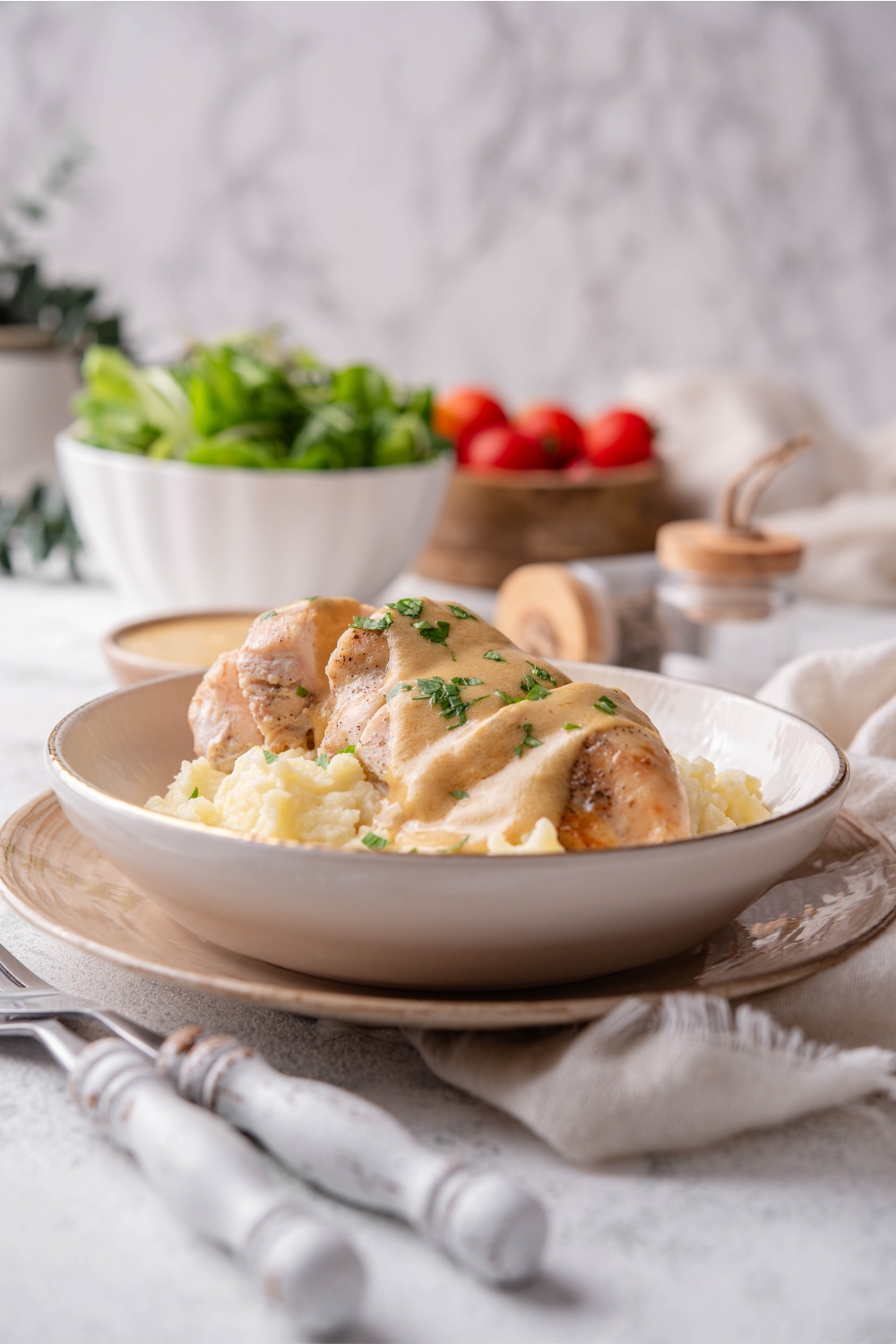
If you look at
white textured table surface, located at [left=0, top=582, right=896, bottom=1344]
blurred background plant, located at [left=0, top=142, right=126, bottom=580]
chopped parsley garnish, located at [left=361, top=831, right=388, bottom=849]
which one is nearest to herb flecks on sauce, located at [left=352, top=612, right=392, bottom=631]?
chopped parsley garnish, located at [left=361, top=831, right=388, bottom=849]

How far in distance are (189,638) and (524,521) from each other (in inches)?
54.3

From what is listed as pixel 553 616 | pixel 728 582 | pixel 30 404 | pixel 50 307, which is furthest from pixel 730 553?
pixel 50 307

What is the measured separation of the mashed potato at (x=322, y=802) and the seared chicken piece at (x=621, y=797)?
43mm

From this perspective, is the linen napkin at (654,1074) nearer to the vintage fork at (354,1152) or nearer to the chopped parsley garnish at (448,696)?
the vintage fork at (354,1152)

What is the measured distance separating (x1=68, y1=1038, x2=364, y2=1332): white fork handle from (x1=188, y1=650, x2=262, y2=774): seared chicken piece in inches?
18.4

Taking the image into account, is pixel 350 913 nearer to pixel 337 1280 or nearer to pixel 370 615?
pixel 337 1280

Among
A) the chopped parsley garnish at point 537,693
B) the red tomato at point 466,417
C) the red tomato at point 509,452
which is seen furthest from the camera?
the red tomato at point 466,417

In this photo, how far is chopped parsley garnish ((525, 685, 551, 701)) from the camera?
129 cm

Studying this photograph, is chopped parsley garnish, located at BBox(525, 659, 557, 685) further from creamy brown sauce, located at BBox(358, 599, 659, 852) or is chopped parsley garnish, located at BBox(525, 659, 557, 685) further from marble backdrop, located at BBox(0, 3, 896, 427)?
marble backdrop, located at BBox(0, 3, 896, 427)

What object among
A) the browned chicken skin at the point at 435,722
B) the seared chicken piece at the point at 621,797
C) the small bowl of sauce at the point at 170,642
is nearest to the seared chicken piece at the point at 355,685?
the browned chicken skin at the point at 435,722

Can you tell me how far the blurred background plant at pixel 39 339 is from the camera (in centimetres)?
347

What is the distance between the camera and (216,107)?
222 inches

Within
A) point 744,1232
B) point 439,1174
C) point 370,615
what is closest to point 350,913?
point 439,1174

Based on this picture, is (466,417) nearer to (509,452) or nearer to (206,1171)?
(509,452)
